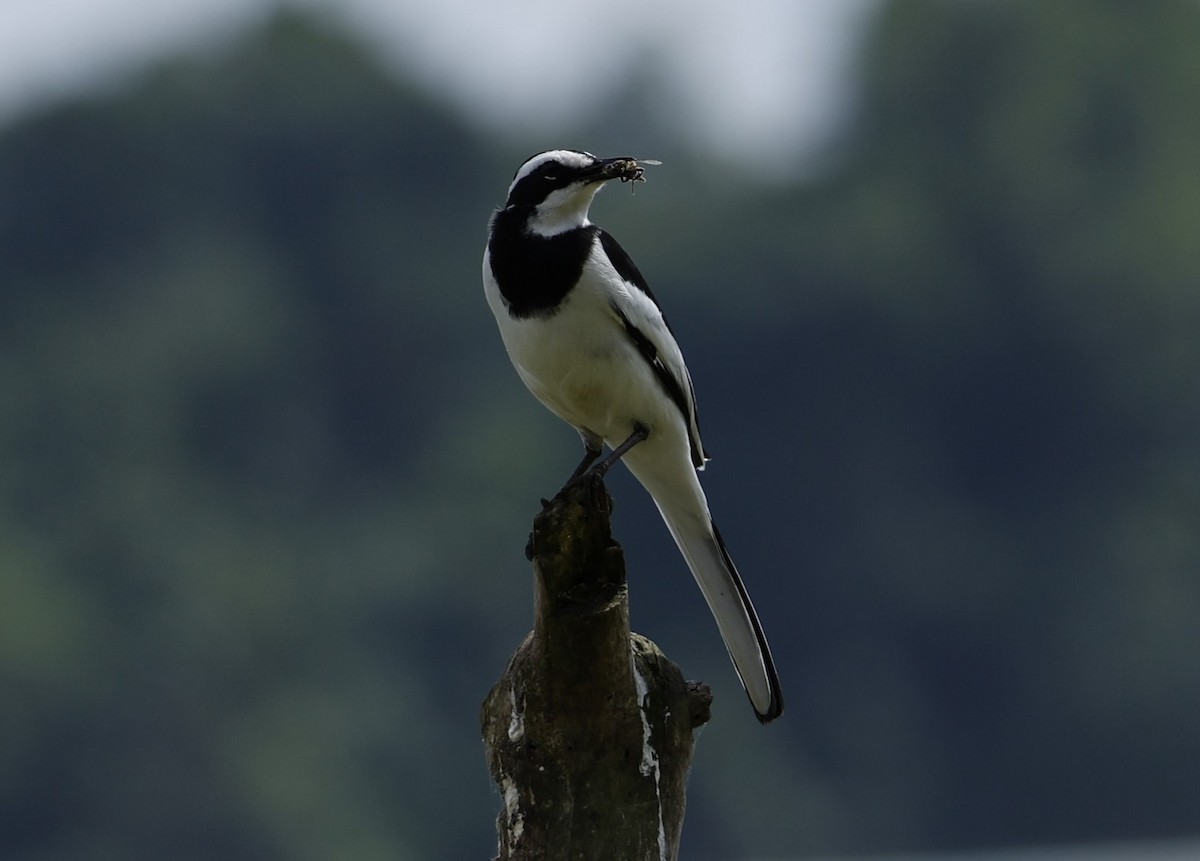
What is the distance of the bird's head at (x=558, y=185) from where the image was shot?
1013 cm

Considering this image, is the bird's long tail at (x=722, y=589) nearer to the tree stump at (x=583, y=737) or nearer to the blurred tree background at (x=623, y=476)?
the tree stump at (x=583, y=737)

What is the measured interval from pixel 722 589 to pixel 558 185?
184 centimetres

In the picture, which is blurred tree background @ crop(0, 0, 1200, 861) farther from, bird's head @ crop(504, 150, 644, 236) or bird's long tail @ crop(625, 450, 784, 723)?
bird's head @ crop(504, 150, 644, 236)

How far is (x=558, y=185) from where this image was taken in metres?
10.1

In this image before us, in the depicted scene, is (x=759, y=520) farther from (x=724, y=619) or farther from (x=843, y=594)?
(x=724, y=619)

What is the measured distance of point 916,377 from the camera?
7344 cm

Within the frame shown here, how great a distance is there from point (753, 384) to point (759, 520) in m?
6.39

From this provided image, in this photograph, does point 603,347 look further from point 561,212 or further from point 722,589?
point 722,589

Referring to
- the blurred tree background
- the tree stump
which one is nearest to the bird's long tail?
the tree stump

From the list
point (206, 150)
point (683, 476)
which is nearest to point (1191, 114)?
point (206, 150)

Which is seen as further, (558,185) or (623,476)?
(623,476)

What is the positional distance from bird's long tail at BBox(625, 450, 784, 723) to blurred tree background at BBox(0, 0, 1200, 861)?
42.5 metres

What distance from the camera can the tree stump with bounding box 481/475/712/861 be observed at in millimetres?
8078

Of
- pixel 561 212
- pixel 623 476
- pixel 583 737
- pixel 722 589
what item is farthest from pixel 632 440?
pixel 623 476
